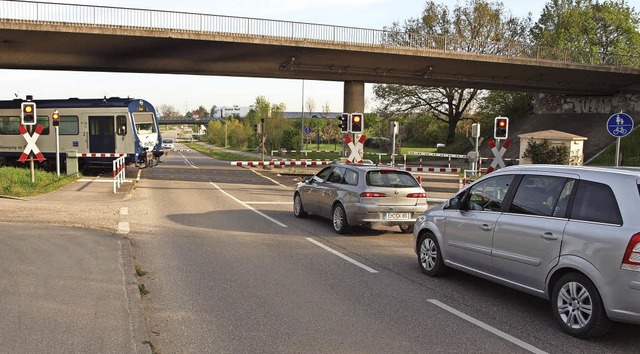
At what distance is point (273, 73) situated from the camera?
32.8m

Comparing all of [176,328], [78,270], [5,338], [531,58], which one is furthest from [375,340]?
[531,58]

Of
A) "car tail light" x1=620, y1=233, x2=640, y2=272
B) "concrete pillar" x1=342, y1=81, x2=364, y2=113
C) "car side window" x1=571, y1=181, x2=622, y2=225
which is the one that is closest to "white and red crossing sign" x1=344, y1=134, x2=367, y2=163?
"car side window" x1=571, y1=181, x2=622, y2=225

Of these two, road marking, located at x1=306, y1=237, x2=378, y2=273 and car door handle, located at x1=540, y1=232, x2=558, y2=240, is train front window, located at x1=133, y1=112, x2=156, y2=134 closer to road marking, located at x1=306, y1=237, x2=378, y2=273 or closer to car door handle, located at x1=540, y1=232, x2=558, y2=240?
road marking, located at x1=306, y1=237, x2=378, y2=273

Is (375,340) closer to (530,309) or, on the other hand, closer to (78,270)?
(530,309)

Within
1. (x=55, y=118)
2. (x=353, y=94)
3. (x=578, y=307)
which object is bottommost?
(x=578, y=307)

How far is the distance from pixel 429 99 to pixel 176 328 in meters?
48.1

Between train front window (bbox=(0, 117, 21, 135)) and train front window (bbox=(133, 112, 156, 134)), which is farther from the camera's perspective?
train front window (bbox=(0, 117, 21, 135))

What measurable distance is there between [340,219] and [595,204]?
257 inches

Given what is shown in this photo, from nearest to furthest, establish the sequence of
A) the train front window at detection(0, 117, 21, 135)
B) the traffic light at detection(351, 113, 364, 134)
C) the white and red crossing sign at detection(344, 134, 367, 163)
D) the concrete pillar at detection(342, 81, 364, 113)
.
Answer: the white and red crossing sign at detection(344, 134, 367, 163) → the traffic light at detection(351, 113, 364, 134) → the train front window at detection(0, 117, 21, 135) → the concrete pillar at detection(342, 81, 364, 113)

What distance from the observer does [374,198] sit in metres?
10.9

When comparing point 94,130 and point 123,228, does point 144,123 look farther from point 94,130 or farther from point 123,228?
point 123,228

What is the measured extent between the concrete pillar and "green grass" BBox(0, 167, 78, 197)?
18.2m

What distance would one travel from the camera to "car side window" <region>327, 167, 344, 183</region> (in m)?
12.1

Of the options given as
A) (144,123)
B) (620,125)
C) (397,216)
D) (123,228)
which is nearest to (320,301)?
(397,216)
